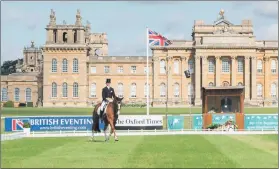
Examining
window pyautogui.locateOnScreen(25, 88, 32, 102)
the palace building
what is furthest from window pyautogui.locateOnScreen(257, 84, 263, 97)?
window pyautogui.locateOnScreen(25, 88, 32, 102)

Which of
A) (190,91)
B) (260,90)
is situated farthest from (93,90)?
(260,90)

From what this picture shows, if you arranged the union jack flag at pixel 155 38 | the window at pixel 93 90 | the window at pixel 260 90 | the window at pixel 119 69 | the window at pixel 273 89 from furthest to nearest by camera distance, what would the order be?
the window at pixel 119 69, the window at pixel 93 90, the window at pixel 273 89, the window at pixel 260 90, the union jack flag at pixel 155 38

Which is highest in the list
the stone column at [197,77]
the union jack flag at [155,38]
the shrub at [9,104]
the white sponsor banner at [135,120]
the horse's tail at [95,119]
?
the union jack flag at [155,38]

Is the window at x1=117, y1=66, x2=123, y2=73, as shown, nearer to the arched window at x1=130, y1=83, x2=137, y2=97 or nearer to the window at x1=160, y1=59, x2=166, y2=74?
the arched window at x1=130, y1=83, x2=137, y2=97

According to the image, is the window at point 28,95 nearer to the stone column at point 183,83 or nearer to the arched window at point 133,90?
the arched window at point 133,90

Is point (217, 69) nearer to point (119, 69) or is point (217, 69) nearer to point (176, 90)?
point (176, 90)

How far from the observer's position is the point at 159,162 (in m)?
15.5

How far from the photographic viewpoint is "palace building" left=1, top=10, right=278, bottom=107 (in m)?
92.4

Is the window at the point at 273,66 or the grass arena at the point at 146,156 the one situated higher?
the window at the point at 273,66

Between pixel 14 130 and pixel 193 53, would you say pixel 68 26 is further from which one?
pixel 14 130

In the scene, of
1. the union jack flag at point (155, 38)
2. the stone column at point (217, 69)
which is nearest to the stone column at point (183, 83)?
the stone column at point (217, 69)

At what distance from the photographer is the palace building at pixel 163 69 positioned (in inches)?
3639

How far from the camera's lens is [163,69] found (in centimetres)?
9388

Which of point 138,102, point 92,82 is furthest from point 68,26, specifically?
point 138,102
